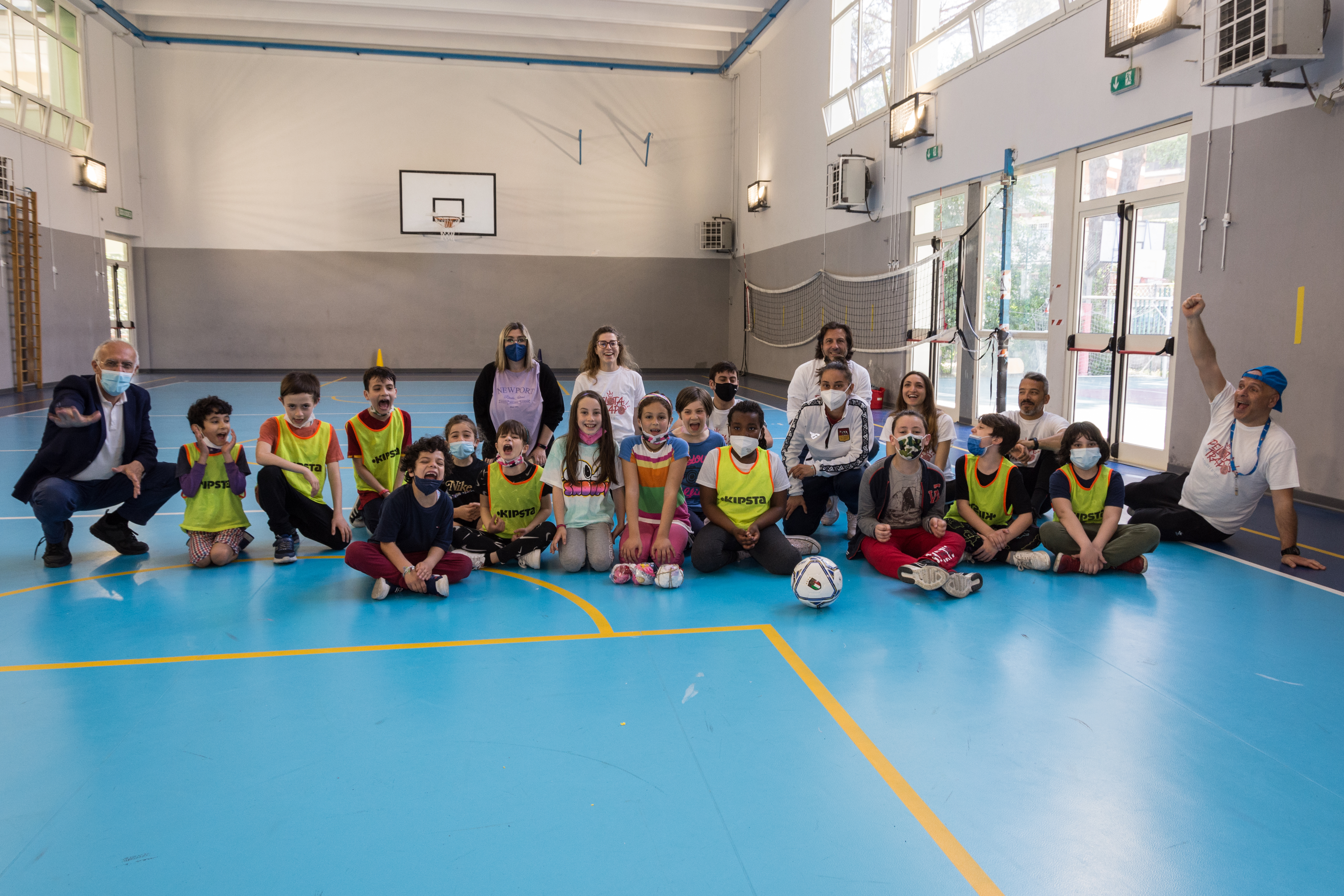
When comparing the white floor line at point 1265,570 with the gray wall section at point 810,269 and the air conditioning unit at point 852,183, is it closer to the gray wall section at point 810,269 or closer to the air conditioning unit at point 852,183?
the gray wall section at point 810,269

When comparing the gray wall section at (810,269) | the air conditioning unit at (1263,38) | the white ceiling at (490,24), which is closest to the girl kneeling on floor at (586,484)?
the air conditioning unit at (1263,38)

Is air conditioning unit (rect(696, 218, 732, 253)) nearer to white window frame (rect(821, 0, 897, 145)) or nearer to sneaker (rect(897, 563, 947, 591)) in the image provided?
white window frame (rect(821, 0, 897, 145))

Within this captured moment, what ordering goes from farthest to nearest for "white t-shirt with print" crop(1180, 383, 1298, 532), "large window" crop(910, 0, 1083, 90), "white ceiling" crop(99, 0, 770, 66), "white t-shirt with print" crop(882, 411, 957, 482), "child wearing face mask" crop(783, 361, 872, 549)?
"white ceiling" crop(99, 0, 770, 66) < "large window" crop(910, 0, 1083, 90) < "child wearing face mask" crop(783, 361, 872, 549) < "white t-shirt with print" crop(882, 411, 957, 482) < "white t-shirt with print" crop(1180, 383, 1298, 532)

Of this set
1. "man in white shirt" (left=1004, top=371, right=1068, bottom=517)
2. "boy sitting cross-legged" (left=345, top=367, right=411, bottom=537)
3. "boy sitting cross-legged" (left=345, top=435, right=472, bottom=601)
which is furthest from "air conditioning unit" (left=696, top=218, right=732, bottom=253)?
"boy sitting cross-legged" (left=345, top=435, right=472, bottom=601)

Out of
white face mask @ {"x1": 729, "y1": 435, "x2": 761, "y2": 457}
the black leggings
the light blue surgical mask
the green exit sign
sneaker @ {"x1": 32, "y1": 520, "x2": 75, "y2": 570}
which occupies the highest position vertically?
the green exit sign

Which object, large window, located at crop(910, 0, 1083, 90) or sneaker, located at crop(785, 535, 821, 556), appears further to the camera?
large window, located at crop(910, 0, 1083, 90)

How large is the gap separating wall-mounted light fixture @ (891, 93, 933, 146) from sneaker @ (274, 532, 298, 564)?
32.4ft

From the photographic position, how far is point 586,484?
4.93 metres

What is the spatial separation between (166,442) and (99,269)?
10837 mm

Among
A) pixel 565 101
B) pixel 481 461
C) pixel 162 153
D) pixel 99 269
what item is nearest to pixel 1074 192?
pixel 481 461

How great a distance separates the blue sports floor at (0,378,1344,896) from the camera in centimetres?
224

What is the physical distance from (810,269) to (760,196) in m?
3.18

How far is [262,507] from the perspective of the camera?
17.1 ft

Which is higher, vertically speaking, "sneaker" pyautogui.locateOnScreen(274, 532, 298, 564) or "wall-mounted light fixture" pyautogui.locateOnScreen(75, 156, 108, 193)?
"wall-mounted light fixture" pyautogui.locateOnScreen(75, 156, 108, 193)
